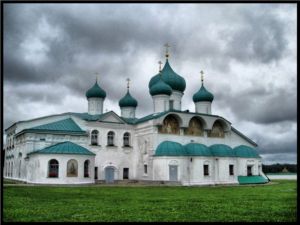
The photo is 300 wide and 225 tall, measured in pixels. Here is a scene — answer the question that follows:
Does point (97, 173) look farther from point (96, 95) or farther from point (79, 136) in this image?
point (96, 95)

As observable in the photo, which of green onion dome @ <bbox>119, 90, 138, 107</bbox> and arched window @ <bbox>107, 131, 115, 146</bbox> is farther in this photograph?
green onion dome @ <bbox>119, 90, 138, 107</bbox>

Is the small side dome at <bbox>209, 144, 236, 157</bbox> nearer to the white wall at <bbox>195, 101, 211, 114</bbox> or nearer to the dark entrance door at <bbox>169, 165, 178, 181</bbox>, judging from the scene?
the dark entrance door at <bbox>169, 165, 178, 181</bbox>

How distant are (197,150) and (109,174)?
8.01 metres

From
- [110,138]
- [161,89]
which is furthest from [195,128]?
[110,138]

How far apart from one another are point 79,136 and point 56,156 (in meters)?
3.78

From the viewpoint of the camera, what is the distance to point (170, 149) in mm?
29938

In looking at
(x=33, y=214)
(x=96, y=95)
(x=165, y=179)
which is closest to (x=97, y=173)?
(x=165, y=179)

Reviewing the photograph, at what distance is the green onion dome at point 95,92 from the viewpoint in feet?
117

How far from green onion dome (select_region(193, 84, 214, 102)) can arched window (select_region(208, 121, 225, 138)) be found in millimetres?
2841

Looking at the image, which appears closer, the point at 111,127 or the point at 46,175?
the point at 46,175

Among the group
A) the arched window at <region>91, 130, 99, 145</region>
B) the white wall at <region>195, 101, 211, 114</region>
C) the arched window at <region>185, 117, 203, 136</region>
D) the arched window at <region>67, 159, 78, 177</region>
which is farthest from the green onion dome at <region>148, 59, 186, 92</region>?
the arched window at <region>67, 159, 78, 177</region>

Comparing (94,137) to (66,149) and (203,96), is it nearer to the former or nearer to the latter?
(66,149)

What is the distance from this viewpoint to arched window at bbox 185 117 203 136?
3288 cm

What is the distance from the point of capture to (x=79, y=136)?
101 feet
